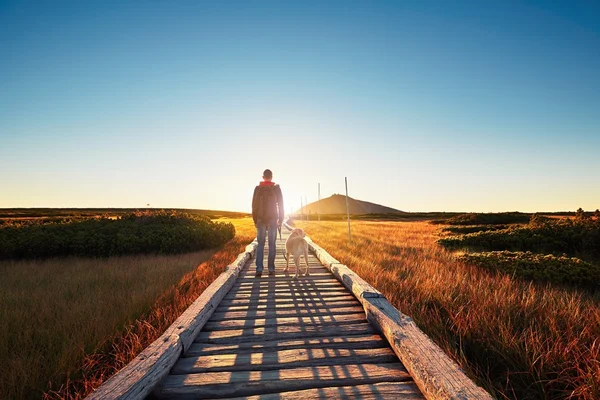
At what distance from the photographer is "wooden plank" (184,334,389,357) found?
3.55 meters

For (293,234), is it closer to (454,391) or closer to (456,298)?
(456,298)

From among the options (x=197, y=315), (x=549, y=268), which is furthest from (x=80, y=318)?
(x=549, y=268)

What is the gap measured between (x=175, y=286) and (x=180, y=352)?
3.79 m

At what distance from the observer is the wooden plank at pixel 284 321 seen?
435 cm

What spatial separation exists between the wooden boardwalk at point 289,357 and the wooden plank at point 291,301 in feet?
0.06

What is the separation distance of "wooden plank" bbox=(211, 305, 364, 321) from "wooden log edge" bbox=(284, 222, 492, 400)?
0.51m

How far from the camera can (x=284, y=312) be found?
16.4 feet

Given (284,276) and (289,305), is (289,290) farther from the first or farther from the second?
(284,276)

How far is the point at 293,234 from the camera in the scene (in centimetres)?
768

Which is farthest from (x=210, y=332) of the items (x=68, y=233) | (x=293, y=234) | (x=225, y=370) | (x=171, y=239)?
(x=68, y=233)

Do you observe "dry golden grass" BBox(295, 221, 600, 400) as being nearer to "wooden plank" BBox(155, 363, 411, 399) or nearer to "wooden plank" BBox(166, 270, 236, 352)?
"wooden plank" BBox(155, 363, 411, 399)

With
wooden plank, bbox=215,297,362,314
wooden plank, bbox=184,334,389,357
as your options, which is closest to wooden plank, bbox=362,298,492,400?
wooden plank, bbox=184,334,389,357

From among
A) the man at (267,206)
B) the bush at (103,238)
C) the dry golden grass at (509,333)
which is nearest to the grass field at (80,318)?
the man at (267,206)

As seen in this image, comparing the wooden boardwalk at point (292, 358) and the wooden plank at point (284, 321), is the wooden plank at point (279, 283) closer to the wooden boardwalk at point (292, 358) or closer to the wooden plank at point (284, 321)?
the wooden boardwalk at point (292, 358)
